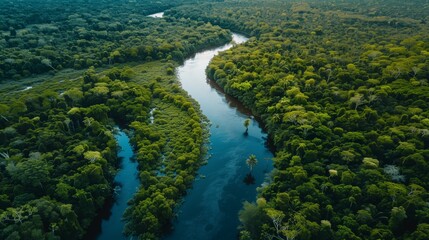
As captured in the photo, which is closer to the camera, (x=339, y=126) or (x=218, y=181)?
(x=218, y=181)

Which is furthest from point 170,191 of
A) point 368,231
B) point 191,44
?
point 191,44

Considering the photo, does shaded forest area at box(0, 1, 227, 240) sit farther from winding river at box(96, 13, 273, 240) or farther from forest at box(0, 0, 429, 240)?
winding river at box(96, 13, 273, 240)

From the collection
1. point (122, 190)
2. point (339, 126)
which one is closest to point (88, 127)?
point (122, 190)

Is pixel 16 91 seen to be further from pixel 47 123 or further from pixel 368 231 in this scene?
pixel 368 231

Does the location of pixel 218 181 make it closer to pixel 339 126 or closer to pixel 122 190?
pixel 122 190

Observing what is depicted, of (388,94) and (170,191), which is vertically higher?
(388,94)

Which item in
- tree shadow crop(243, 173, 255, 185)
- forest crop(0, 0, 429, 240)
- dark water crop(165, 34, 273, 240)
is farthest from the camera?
tree shadow crop(243, 173, 255, 185)

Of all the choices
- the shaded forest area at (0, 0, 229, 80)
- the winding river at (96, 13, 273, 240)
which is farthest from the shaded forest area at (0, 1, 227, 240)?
the winding river at (96, 13, 273, 240)
